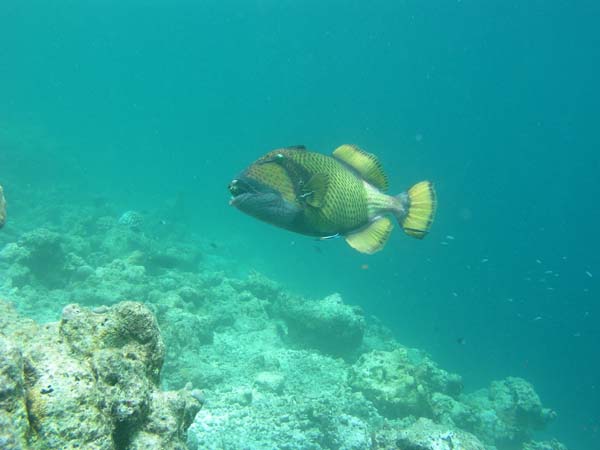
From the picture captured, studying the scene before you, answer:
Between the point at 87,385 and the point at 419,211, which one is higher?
the point at 419,211

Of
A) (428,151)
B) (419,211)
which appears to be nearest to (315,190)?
(419,211)

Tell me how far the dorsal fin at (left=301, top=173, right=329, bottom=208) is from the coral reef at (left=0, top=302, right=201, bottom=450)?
4.26 ft

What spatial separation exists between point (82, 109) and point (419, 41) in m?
137

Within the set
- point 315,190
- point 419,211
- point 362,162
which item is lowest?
point 315,190

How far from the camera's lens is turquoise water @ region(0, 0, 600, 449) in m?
30.3

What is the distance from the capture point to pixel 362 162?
2.28 metres

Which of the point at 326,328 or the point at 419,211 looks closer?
the point at 419,211

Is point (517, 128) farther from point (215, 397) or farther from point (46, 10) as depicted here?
point (46, 10)

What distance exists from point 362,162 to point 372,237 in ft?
1.61

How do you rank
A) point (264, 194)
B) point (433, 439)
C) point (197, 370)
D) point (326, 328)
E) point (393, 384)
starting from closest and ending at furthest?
point (264, 194), point (433, 439), point (197, 370), point (393, 384), point (326, 328)

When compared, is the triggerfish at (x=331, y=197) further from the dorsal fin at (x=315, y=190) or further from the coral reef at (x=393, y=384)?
the coral reef at (x=393, y=384)

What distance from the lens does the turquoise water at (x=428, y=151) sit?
30.3 metres

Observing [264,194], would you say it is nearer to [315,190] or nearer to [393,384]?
[315,190]

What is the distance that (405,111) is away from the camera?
73.1m
